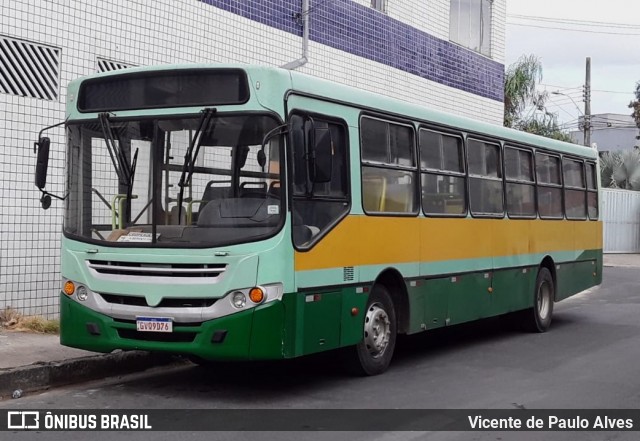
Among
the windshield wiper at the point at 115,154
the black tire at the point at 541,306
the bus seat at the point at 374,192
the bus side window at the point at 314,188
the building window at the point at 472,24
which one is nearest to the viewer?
the bus side window at the point at 314,188

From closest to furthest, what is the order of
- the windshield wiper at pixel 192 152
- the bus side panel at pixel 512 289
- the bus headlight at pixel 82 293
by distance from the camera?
the windshield wiper at pixel 192 152
the bus headlight at pixel 82 293
the bus side panel at pixel 512 289

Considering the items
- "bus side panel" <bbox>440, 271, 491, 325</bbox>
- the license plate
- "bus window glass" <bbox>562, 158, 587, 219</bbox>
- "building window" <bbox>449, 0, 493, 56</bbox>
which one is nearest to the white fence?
"building window" <bbox>449, 0, 493, 56</bbox>

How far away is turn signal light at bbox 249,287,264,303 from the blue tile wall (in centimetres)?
744

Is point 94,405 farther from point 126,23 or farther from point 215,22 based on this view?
point 215,22

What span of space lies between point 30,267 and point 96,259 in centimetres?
338

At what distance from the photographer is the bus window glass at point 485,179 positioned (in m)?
11.4

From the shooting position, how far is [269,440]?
6582mm

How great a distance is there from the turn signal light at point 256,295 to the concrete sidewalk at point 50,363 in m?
2.32

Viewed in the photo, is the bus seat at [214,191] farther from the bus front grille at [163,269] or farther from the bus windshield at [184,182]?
the bus front grille at [163,269]

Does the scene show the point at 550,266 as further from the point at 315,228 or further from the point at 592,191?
the point at 315,228

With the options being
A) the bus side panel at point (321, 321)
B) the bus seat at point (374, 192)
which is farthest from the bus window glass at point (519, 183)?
the bus side panel at point (321, 321)

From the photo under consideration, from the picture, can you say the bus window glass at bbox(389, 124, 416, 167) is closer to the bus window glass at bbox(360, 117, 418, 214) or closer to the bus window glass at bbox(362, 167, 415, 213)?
the bus window glass at bbox(360, 117, 418, 214)

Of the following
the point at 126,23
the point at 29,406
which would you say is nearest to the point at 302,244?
the point at 29,406

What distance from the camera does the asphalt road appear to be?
7.08 m
